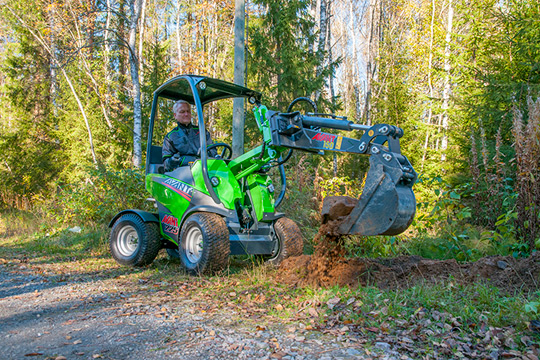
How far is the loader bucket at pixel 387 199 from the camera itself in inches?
142

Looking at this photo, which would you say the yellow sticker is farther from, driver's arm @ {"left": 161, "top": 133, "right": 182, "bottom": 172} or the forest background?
driver's arm @ {"left": 161, "top": 133, "right": 182, "bottom": 172}

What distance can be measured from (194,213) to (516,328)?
3.83 metres

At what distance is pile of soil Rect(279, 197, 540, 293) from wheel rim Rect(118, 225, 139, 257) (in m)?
2.89

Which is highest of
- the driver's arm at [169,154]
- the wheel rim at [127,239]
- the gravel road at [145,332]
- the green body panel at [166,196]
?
the driver's arm at [169,154]

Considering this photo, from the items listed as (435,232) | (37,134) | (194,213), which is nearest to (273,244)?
(194,213)

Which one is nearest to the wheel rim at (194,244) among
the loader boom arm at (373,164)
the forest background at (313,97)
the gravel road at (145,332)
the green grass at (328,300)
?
the green grass at (328,300)

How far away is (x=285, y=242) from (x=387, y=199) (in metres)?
2.25

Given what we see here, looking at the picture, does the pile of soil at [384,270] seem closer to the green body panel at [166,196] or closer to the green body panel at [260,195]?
the green body panel at [260,195]

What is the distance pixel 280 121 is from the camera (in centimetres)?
468

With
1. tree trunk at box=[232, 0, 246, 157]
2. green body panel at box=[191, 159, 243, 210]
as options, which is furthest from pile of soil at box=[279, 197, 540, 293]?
tree trunk at box=[232, 0, 246, 157]

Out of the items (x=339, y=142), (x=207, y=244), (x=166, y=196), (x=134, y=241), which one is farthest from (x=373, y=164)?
(x=134, y=241)

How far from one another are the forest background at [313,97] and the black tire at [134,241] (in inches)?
105

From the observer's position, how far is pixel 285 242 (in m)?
5.64

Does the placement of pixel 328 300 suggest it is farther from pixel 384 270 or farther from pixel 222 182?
pixel 222 182
